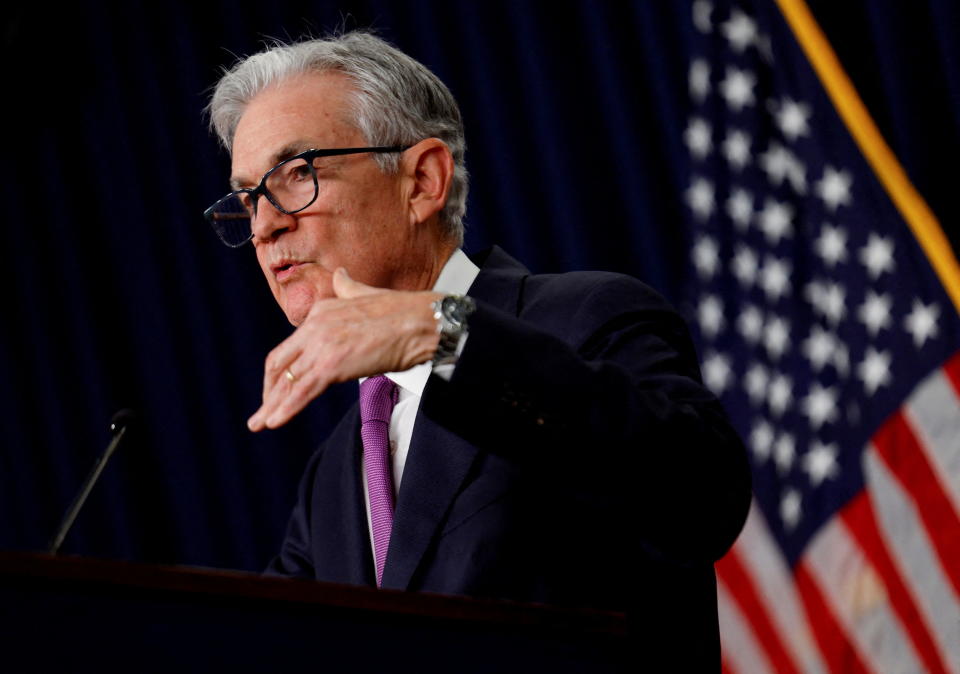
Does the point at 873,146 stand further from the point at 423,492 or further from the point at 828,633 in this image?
the point at 423,492

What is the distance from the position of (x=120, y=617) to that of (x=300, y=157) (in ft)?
3.24

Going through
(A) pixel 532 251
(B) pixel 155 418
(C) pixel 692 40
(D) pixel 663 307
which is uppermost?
(C) pixel 692 40

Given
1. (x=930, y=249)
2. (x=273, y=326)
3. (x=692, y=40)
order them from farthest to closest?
(x=273, y=326) → (x=692, y=40) → (x=930, y=249)

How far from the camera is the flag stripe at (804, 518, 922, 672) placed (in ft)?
7.88

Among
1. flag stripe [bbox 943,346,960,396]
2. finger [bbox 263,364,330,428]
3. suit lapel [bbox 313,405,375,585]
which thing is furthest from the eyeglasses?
flag stripe [bbox 943,346,960,396]

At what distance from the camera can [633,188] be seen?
9.24 feet

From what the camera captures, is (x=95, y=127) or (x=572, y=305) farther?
(x=95, y=127)

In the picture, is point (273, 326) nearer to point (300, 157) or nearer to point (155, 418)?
point (155, 418)

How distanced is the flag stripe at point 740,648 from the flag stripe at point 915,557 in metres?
0.34

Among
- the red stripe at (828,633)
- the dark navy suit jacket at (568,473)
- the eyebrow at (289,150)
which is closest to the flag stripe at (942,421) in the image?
the red stripe at (828,633)

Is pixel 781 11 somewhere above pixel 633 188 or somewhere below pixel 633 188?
above

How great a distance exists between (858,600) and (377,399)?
1277mm

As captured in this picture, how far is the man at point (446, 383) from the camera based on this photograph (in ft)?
3.80

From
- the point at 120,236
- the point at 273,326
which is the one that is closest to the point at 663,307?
the point at 273,326
